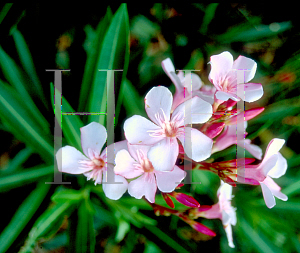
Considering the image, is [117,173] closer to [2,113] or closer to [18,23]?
[2,113]

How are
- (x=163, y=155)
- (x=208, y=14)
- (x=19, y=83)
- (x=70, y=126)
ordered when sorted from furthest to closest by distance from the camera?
(x=208, y=14)
(x=19, y=83)
(x=70, y=126)
(x=163, y=155)

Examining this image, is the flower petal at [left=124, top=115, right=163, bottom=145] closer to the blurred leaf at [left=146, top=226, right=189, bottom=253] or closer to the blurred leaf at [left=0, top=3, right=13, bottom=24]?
the blurred leaf at [left=146, top=226, right=189, bottom=253]

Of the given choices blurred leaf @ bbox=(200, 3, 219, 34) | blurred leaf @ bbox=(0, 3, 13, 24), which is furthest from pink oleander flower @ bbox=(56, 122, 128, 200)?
blurred leaf @ bbox=(200, 3, 219, 34)

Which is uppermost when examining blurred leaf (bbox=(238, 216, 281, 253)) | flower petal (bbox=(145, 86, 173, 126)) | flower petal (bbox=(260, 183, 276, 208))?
flower petal (bbox=(145, 86, 173, 126))

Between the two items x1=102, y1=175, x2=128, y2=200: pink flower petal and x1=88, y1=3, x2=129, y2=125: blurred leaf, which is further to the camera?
x1=88, y1=3, x2=129, y2=125: blurred leaf

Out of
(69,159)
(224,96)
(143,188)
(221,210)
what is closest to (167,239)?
(221,210)

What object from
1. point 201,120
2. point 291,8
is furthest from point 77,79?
point 291,8

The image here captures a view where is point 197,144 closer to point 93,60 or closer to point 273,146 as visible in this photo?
point 273,146
